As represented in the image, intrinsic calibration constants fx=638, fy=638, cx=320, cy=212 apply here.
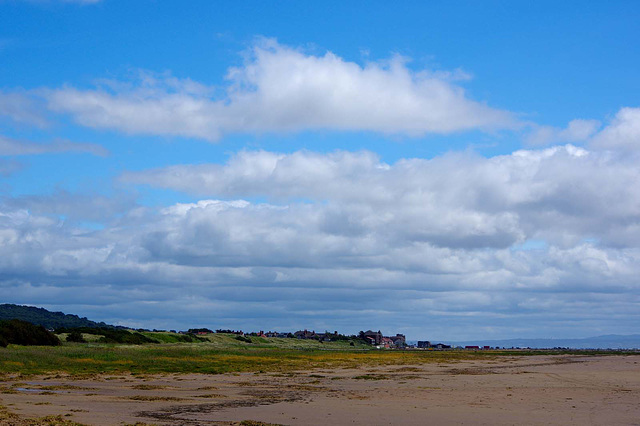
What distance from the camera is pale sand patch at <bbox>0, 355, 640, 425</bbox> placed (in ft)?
66.6

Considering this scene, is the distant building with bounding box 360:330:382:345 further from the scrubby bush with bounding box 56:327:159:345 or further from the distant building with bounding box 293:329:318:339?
the scrubby bush with bounding box 56:327:159:345

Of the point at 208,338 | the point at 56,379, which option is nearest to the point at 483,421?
the point at 56,379

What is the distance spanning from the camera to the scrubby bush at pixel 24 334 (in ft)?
202

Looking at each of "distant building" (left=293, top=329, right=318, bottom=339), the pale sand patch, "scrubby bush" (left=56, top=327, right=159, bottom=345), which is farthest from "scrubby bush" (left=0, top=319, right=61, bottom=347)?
"distant building" (left=293, top=329, right=318, bottom=339)

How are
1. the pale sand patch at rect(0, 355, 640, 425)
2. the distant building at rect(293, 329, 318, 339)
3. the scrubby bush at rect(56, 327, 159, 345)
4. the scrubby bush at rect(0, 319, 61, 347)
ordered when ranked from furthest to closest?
1. the distant building at rect(293, 329, 318, 339)
2. the scrubby bush at rect(56, 327, 159, 345)
3. the scrubby bush at rect(0, 319, 61, 347)
4. the pale sand patch at rect(0, 355, 640, 425)

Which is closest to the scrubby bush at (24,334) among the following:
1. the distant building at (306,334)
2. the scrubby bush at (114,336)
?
the scrubby bush at (114,336)

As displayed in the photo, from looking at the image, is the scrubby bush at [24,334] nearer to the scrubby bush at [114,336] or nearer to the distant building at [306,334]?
the scrubby bush at [114,336]

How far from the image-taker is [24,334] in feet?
206

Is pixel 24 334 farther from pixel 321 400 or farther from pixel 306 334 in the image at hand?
pixel 306 334

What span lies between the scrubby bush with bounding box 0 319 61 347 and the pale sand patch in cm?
3092

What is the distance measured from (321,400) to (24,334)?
4760 centimetres

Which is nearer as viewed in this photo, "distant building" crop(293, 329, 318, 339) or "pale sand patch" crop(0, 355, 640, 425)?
"pale sand patch" crop(0, 355, 640, 425)

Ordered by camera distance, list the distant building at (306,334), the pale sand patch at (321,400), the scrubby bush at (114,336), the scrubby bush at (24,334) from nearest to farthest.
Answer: the pale sand patch at (321,400)
the scrubby bush at (24,334)
the scrubby bush at (114,336)
the distant building at (306,334)

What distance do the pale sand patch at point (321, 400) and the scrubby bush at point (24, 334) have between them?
3092 cm
